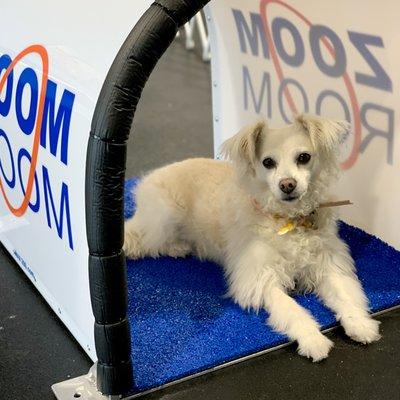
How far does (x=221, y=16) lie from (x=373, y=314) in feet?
5.33

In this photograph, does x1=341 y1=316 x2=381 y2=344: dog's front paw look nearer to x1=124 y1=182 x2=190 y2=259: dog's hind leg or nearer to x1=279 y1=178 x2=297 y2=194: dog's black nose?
x1=279 y1=178 x2=297 y2=194: dog's black nose

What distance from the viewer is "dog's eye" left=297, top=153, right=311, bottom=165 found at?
2123 mm

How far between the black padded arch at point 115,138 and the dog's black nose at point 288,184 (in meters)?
0.66

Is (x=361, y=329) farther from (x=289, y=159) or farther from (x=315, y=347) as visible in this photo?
(x=289, y=159)

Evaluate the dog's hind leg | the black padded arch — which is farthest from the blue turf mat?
the black padded arch

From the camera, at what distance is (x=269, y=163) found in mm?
2145

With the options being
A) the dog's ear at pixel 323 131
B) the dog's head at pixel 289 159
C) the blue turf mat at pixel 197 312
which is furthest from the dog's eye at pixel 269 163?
the blue turf mat at pixel 197 312

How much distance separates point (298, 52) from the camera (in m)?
2.68

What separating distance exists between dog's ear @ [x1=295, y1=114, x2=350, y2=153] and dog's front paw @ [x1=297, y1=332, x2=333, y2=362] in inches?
25.5

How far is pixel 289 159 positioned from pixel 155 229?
721 millimetres

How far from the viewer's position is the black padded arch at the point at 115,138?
155cm

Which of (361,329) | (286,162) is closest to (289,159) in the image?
(286,162)

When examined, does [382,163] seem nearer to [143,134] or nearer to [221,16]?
[221,16]

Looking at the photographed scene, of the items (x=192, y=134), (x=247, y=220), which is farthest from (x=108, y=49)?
(x=192, y=134)
